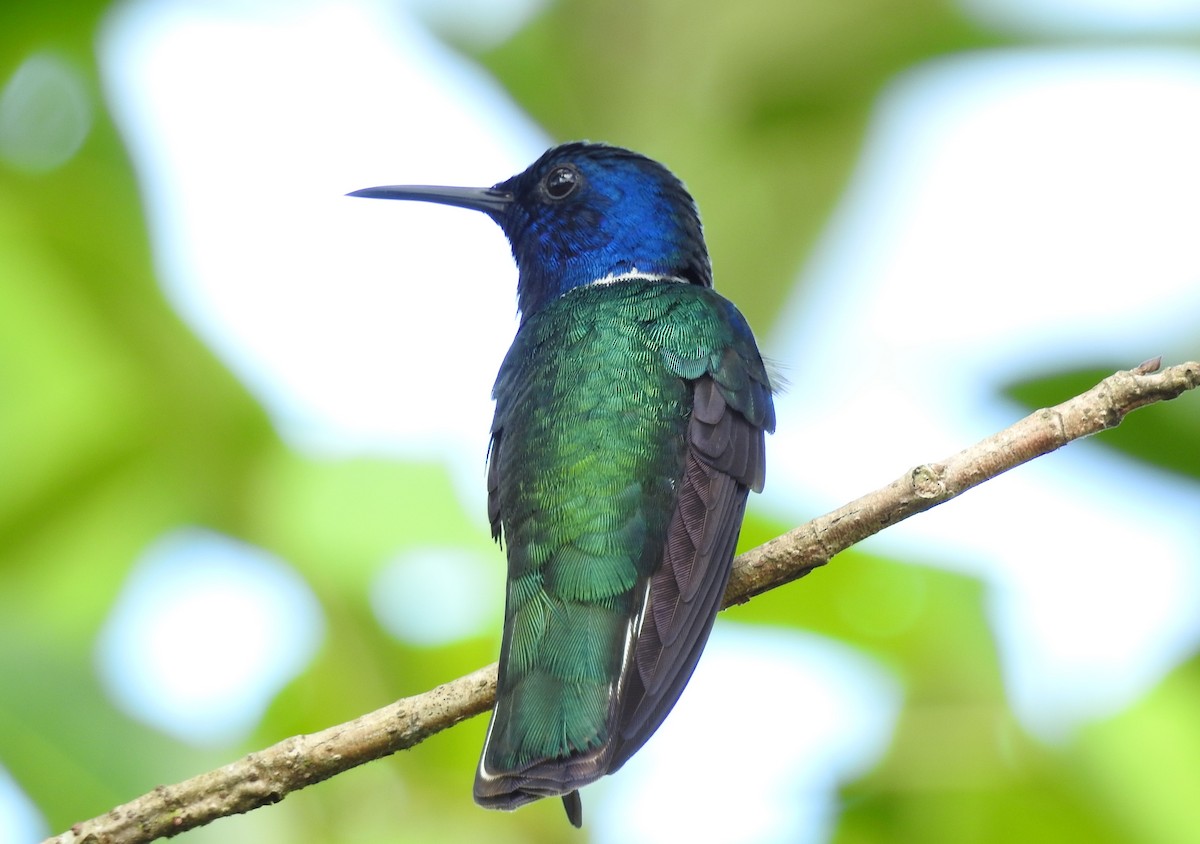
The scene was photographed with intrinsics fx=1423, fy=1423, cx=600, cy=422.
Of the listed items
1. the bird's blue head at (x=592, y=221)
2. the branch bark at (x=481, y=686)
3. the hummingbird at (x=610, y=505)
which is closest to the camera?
the branch bark at (x=481, y=686)

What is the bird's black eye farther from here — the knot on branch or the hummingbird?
the knot on branch

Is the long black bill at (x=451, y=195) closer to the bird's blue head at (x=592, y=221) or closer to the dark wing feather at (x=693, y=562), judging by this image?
the bird's blue head at (x=592, y=221)

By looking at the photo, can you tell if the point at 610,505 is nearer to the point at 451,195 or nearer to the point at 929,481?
the point at 929,481

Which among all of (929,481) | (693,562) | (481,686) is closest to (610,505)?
(693,562)

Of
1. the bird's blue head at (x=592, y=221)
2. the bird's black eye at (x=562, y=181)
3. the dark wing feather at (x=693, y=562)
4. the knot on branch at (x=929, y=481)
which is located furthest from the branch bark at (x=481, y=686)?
the bird's black eye at (x=562, y=181)

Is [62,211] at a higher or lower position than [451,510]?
higher

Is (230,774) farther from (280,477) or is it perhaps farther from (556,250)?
(556,250)

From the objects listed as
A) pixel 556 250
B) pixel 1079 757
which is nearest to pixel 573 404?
pixel 556 250
